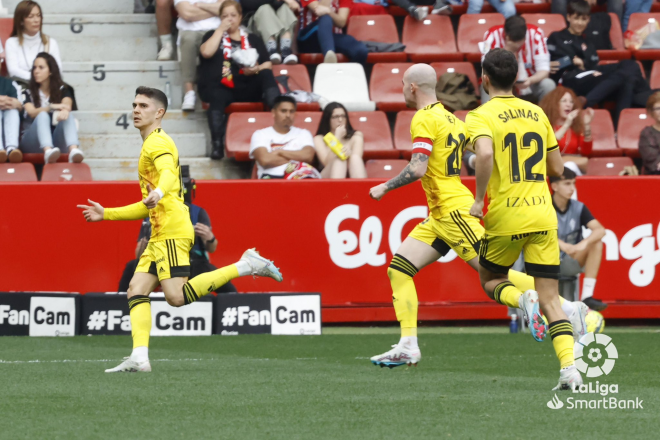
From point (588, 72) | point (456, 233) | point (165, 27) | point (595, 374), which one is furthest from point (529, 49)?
point (595, 374)

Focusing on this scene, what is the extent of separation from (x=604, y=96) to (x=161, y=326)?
6.95m

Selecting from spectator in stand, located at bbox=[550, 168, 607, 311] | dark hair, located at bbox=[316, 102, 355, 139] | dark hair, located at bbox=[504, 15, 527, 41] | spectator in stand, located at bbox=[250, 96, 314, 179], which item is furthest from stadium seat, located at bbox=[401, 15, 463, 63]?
spectator in stand, located at bbox=[550, 168, 607, 311]

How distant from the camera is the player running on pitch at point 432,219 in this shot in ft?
25.0

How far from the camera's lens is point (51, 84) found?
12867 millimetres

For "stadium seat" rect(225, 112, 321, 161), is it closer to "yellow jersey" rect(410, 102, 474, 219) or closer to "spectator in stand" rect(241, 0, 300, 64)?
"spectator in stand" rect(241, 0, 300, 64)

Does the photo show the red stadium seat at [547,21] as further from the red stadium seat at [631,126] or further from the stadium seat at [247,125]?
the stadium seat at [247,125]

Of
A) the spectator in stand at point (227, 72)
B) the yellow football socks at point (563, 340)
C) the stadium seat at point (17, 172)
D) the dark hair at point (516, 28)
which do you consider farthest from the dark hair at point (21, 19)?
the yellow football socks at point (563, 340)

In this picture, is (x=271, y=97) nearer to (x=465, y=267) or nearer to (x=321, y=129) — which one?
(x=321, y=129)

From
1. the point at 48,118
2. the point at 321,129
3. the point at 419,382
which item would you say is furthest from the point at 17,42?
the point at 419,382

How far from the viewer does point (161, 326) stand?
10.8 m

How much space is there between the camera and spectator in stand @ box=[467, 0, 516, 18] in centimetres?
1530

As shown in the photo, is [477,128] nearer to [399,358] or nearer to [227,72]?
[399,358]

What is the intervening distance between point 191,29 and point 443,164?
7.33m

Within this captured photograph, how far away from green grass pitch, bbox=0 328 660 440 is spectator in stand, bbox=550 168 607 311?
139 centimetres
